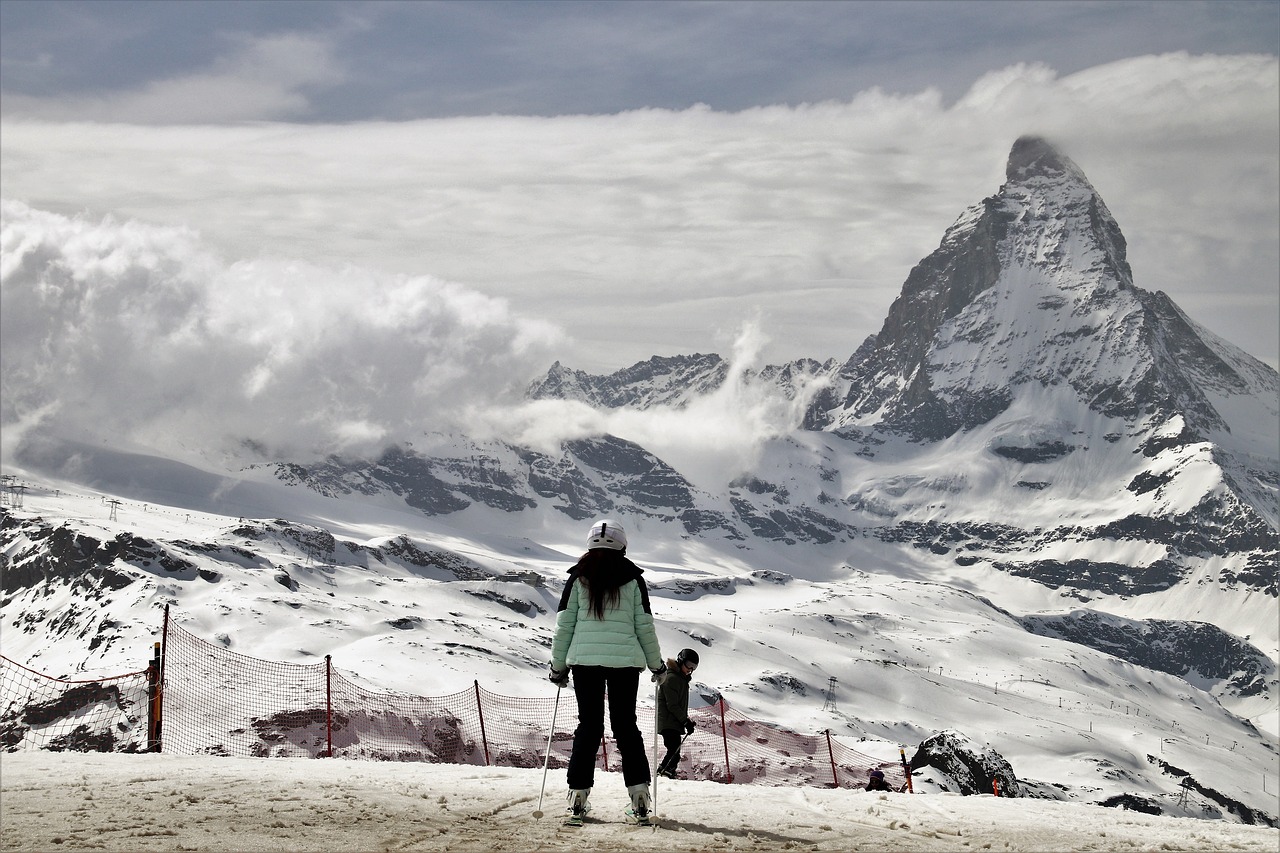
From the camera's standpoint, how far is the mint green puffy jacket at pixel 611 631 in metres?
13.5

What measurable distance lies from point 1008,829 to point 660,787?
4724mm

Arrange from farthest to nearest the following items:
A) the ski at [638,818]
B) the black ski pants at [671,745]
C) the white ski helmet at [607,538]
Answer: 1. the black ski pants at [671,745]
2. the white ski helmet at [607,538]
3. the ski at [638,818]

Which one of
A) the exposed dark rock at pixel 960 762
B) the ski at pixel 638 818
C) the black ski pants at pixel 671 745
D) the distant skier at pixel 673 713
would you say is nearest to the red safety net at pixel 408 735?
the exposed dark rock at pixel 960 762

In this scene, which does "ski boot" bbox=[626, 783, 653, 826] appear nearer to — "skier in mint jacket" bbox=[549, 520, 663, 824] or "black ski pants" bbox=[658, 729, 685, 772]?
"skier in mint jacket" bbox=[549, 520, 663, 824]

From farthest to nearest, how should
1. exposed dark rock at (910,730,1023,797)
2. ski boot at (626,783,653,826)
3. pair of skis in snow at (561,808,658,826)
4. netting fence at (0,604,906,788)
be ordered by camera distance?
netting fence at (0,604,906,788) < exposed dark rock at (910,730,1023,797) < ski boot at (626,783,653,826) < pair of skis in snow at (561,808,658,826)

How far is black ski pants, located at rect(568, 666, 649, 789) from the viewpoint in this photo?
1361 centimetres

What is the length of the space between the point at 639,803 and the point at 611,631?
5.99ft

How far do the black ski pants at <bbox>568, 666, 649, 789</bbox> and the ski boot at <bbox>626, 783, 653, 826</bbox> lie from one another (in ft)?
0.19

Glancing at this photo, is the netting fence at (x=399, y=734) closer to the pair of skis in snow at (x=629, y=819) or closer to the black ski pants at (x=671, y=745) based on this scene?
the black ski pants at (x=671, y=745)

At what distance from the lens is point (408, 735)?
6581 cm

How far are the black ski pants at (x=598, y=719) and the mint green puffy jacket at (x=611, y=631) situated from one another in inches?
5.2

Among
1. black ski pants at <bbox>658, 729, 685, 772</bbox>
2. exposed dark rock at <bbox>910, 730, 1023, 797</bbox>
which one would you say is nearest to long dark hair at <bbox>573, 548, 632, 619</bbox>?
black ski pants at <bbox>658, 729, 685, 772</bbox>

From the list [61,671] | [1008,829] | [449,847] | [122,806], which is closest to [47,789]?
[122,806]

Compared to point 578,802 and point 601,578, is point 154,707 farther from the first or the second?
point 601,578
